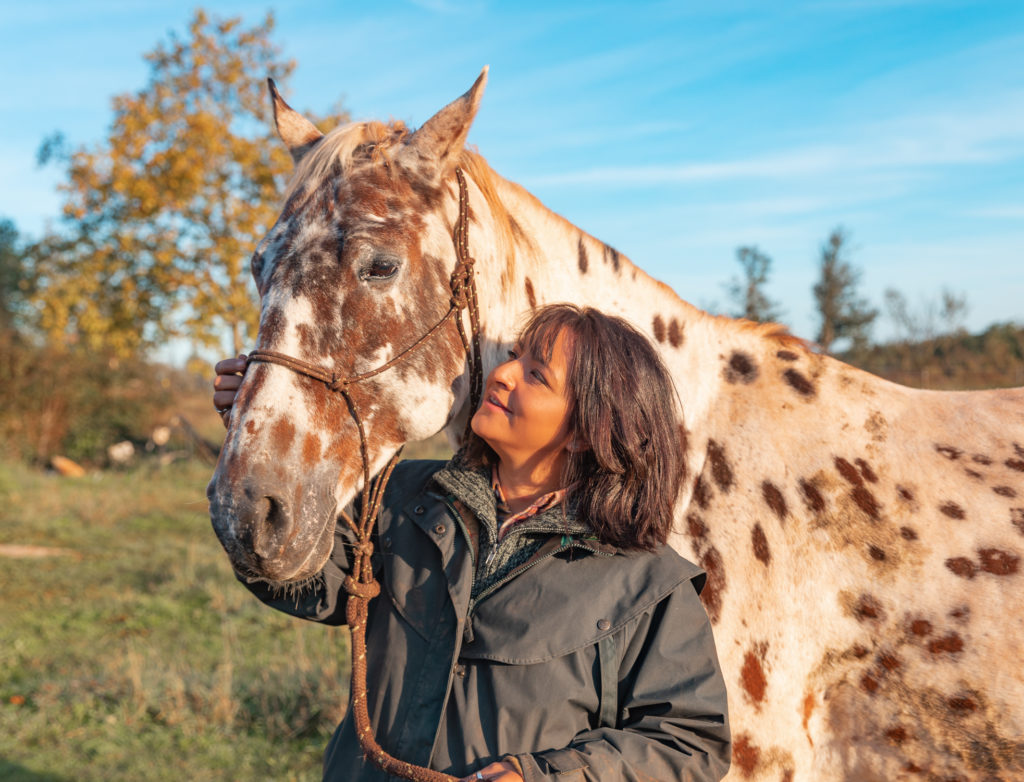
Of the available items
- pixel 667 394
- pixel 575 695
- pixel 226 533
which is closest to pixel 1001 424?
pixel 667 394

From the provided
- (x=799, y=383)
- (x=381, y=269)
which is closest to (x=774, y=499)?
(x=799, y=383)

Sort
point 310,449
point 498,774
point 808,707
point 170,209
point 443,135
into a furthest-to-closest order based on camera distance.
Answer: point 170,209
point 443,135
point 808,707
point 310,449
point 498,774

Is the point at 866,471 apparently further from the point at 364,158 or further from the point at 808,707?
the point at 364,158

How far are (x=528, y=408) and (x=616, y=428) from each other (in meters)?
0.22

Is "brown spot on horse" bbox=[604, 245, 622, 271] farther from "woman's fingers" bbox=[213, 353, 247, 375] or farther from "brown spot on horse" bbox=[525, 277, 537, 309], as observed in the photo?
"woman's fingers" bbox=[213, 353, 247, 375]

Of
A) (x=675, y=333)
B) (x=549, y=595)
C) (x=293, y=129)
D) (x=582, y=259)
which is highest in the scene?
(x=293, y=129)

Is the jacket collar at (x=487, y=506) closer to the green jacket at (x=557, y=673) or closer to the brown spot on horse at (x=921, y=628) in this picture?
the green jacket at (x=557, y=673)

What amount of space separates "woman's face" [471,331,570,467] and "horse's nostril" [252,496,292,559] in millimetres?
510

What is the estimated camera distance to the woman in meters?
1.58

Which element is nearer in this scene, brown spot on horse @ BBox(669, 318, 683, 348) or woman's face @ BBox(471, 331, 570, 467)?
woman's face @ BBox(471, 331, 570, 467)

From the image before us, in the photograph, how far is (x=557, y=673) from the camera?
1.59 m

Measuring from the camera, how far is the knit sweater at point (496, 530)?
1749 millimetres

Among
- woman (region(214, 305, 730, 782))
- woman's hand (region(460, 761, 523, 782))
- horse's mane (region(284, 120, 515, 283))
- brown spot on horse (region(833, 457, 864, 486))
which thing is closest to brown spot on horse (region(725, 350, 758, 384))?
brown spot on horse (region(833, 457, 864, 486))

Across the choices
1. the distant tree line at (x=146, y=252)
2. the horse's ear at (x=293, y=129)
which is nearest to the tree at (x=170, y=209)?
the distant tree line at (x=146, y=252)
